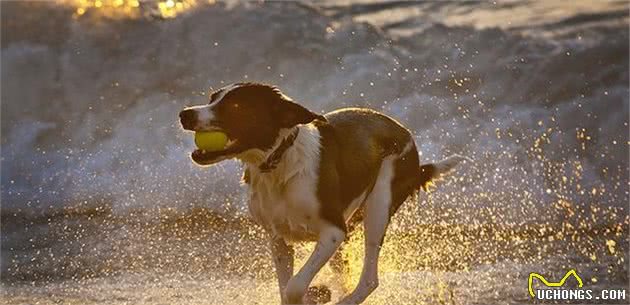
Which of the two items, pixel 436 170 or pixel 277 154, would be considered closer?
pixel 277 154

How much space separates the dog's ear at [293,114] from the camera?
6.16 metres

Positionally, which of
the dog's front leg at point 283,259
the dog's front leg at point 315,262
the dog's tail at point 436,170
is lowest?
the dog's tail at point 436,170

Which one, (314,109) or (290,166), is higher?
(290,166)

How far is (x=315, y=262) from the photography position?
→ 6.26m

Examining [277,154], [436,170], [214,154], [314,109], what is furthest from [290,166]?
[314,109]

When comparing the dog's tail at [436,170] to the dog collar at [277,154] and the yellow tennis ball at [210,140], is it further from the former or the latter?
the yellow tennis ball at [210,140]

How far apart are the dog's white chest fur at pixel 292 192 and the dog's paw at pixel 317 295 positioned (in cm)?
39

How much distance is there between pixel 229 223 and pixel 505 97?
4749mm

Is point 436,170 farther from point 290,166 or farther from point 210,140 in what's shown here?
point 210,140

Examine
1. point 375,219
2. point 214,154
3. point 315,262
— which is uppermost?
point 214,154

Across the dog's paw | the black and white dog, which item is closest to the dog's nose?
the black and white dog

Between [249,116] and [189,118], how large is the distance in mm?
377

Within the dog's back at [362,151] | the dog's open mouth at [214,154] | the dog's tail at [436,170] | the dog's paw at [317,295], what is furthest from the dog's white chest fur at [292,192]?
the dog's tail at [436,170]

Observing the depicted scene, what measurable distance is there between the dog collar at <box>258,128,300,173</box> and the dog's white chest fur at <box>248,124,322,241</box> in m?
0.02
